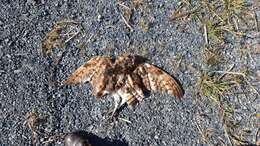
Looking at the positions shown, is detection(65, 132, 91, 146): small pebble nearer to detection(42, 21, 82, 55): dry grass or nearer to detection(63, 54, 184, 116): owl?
detection(63, 54, 184, 116): owl

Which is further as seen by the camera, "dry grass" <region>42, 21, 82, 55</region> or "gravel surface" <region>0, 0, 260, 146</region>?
"dry grass" <region>42, 21, 82, 55</region>

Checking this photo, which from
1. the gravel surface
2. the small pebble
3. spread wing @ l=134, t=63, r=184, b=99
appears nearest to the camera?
the small pebble

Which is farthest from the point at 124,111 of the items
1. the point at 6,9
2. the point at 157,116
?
the point at 6,9

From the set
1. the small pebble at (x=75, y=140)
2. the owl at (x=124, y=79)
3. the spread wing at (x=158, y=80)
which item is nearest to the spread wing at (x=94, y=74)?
the owl at (x=124, y=79)

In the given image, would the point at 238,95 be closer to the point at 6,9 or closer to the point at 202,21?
the point at 202,21

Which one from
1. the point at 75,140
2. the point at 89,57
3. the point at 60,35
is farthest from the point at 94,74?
the point at 75,140

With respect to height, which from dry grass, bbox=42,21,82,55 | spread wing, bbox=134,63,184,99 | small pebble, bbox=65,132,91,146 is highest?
dry grass, bbox=42,21,82,55

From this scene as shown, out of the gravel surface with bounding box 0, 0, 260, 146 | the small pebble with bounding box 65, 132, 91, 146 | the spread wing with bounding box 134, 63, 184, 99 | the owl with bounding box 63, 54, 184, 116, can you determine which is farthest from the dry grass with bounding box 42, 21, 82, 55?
the small pebble with bounding box 65, 132, 91, 146
